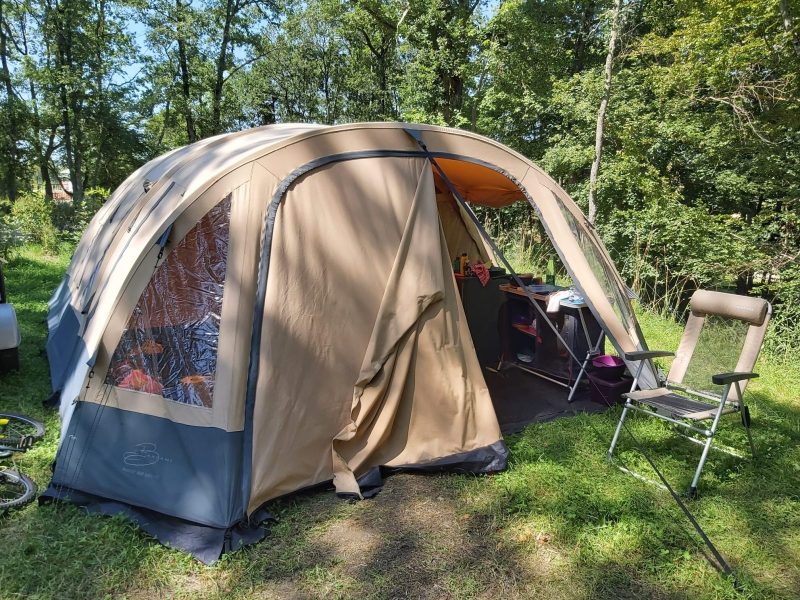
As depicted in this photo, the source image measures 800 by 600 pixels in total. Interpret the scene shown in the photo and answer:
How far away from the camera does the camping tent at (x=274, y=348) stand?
2.77m

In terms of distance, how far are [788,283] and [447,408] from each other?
6.77m

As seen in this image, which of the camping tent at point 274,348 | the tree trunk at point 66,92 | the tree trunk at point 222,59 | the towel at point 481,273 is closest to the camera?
the camping tent at point 274,348

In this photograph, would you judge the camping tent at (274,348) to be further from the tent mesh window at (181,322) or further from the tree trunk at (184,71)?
the tree trunk at (184,71)

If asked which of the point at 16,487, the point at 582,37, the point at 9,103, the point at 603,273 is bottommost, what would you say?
the point at 16,487

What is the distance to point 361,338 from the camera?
320 centimetres

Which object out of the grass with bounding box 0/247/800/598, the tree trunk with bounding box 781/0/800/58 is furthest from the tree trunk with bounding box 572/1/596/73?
the grass with bounding box 0/247/800/598

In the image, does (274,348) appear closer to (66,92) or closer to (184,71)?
(66,92)

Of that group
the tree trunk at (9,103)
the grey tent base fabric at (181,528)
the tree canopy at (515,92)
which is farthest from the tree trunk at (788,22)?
the tree trunk at (9,103)

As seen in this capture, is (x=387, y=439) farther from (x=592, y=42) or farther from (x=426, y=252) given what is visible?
(x=592, y=42)

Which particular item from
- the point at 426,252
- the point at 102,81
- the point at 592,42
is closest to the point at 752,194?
the point at 592,42

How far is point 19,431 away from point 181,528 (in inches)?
64.7

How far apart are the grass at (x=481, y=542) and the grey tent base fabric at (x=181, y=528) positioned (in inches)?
1.8

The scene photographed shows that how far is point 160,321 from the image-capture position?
3.03 m

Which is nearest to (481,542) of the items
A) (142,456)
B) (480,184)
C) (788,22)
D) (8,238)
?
(142,456)
